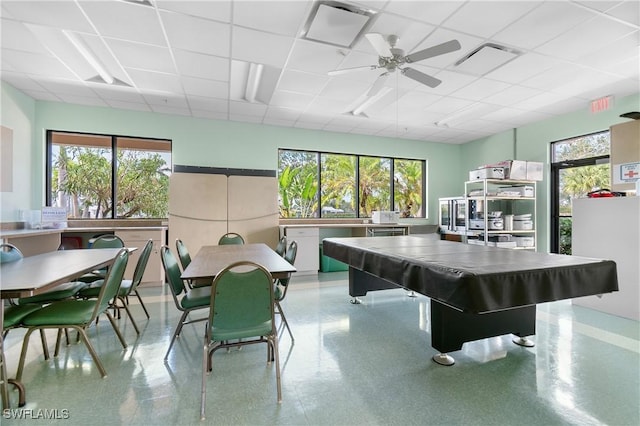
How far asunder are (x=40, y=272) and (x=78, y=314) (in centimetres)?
42

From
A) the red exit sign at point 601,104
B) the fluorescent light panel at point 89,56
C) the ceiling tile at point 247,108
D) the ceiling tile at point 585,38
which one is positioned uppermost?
the fluorescent light panel at point 89,56

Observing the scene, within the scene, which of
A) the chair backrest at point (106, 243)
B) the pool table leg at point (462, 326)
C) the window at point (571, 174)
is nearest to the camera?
the pool table leg at point (462, 326)

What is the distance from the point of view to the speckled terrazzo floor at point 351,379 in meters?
1.80

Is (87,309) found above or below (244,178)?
below

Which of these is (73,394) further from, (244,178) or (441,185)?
(441,185)

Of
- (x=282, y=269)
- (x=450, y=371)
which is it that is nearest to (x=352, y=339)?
(x=450, y=371)

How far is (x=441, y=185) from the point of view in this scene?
7.69 metres

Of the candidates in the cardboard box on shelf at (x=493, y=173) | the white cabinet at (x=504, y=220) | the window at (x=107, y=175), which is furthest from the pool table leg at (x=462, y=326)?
the window at (x=107, y=175)

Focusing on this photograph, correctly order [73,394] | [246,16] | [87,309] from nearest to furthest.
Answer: [73,394]
[87,309]
[246,16]

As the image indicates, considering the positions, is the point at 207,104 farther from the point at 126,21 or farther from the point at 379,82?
the point at 379,82

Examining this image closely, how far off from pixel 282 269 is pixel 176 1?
2489 millimetres

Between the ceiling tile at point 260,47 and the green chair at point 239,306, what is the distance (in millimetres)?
2469

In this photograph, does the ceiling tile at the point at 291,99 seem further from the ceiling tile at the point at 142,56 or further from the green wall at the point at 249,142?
the ceiling tile at the point at 142,56

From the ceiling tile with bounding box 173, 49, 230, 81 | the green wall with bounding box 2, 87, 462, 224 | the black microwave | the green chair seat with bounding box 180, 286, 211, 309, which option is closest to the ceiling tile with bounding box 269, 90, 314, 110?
the ceiling tile with bounding box 173, 49, 230, 81
